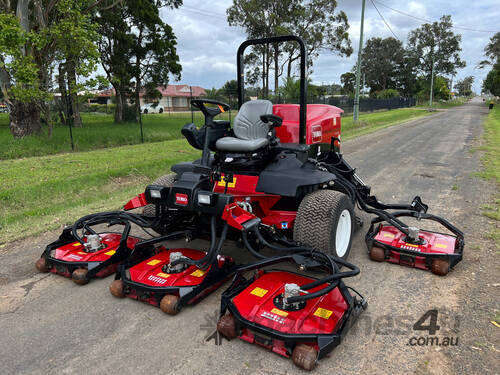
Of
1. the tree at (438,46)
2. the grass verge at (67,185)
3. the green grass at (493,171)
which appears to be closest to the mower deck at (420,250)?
the green grass at (493,171)

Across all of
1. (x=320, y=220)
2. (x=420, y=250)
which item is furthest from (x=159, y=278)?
(x=420, y=250)

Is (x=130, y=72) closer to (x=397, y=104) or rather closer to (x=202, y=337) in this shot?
(x=202, y=337)

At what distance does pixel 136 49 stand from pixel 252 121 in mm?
20938

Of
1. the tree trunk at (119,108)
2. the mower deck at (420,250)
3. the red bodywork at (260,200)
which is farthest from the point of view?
the tree trunk at (119,108)

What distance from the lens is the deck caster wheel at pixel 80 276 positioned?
11.1ft

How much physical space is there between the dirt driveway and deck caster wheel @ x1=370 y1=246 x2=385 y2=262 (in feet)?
0.21

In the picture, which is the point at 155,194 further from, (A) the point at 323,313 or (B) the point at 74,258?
(A) the point at 323,313

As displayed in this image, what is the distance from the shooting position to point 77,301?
3199 millimetres

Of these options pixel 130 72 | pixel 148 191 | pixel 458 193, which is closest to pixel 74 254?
pixel 148 191

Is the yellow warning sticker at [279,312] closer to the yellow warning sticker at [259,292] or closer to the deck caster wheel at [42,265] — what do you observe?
the yellow warning sticker at [259,292]

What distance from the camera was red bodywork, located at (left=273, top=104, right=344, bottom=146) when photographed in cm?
443

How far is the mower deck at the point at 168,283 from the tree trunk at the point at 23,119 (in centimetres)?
1142

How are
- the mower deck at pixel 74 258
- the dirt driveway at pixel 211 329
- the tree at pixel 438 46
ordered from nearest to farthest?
the dirt driveway at pixel 211 329
the mower deck at pixel 74 258
the tree at pixel 438 46

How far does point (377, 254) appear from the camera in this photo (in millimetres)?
3885
